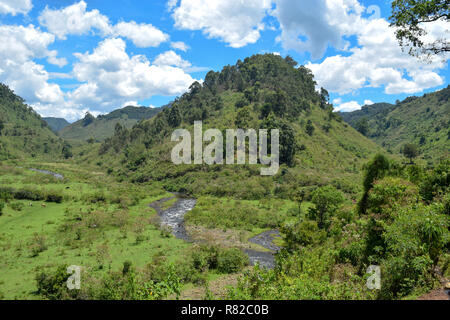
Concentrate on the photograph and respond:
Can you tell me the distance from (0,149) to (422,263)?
6931 inches

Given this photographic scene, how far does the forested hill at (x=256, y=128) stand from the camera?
3150 inches

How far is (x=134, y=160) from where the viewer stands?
116062mm

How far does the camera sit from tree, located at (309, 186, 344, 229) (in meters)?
42.2

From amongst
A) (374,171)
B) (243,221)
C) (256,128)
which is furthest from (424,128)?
(374,171)

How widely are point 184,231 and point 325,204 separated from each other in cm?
2384

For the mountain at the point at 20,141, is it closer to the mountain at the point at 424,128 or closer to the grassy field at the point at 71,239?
the grassy field at the point at 71,239

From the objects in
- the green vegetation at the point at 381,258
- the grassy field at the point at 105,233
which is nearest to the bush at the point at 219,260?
the grassy field at the point at 105,233

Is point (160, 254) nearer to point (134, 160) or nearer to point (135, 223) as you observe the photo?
point (135, 223)

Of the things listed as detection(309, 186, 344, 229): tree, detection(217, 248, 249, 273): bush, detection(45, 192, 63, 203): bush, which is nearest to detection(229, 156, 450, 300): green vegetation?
detection(217, 248, 249, 273): bush

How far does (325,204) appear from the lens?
141 ft

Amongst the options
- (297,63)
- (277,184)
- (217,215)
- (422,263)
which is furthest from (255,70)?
(422,263)

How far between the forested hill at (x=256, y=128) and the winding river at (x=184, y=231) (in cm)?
1078

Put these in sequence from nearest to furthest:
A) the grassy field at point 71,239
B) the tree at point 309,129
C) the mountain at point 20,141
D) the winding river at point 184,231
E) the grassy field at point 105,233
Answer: the grassy field at point 105,233 → the grassy field at point 71,239 → the winding river at point 184,231 → the tree at point 309,129 → the mountain at point 20,141
